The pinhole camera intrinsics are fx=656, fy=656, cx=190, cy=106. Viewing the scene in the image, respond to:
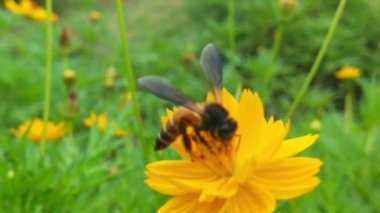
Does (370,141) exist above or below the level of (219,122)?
below

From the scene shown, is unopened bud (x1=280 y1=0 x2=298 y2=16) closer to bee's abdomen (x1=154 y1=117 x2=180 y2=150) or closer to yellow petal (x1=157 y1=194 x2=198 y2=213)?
bee's abdomen (x1=154 y1=117 x2=180 y2=150)

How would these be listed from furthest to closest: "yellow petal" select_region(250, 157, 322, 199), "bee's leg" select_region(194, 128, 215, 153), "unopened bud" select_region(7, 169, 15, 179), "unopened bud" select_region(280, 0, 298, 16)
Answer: "unopened bud" select_region(280, 0, 298, 16)
"unopened bud" select_region(7, 169, 15, 179)
"bee's leg" select_region(194, 128, 215, 153)
"yellow petal" select_region(250, 157, 322, 199)

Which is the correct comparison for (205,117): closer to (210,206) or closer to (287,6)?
(210,206)

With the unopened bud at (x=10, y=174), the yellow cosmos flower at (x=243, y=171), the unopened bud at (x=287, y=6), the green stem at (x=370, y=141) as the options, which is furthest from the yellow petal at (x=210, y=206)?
the green stem at (x=370, y=141)

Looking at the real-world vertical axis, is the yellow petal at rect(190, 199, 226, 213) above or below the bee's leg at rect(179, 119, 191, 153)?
below

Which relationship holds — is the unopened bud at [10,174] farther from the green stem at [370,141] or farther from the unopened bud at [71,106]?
the green stem at [370,141]

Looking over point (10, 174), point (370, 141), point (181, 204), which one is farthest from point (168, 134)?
point (370, 141)

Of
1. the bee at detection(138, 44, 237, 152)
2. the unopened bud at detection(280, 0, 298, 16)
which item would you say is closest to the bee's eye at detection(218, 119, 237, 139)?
the bee at detection(138, 44, 237, 152)
